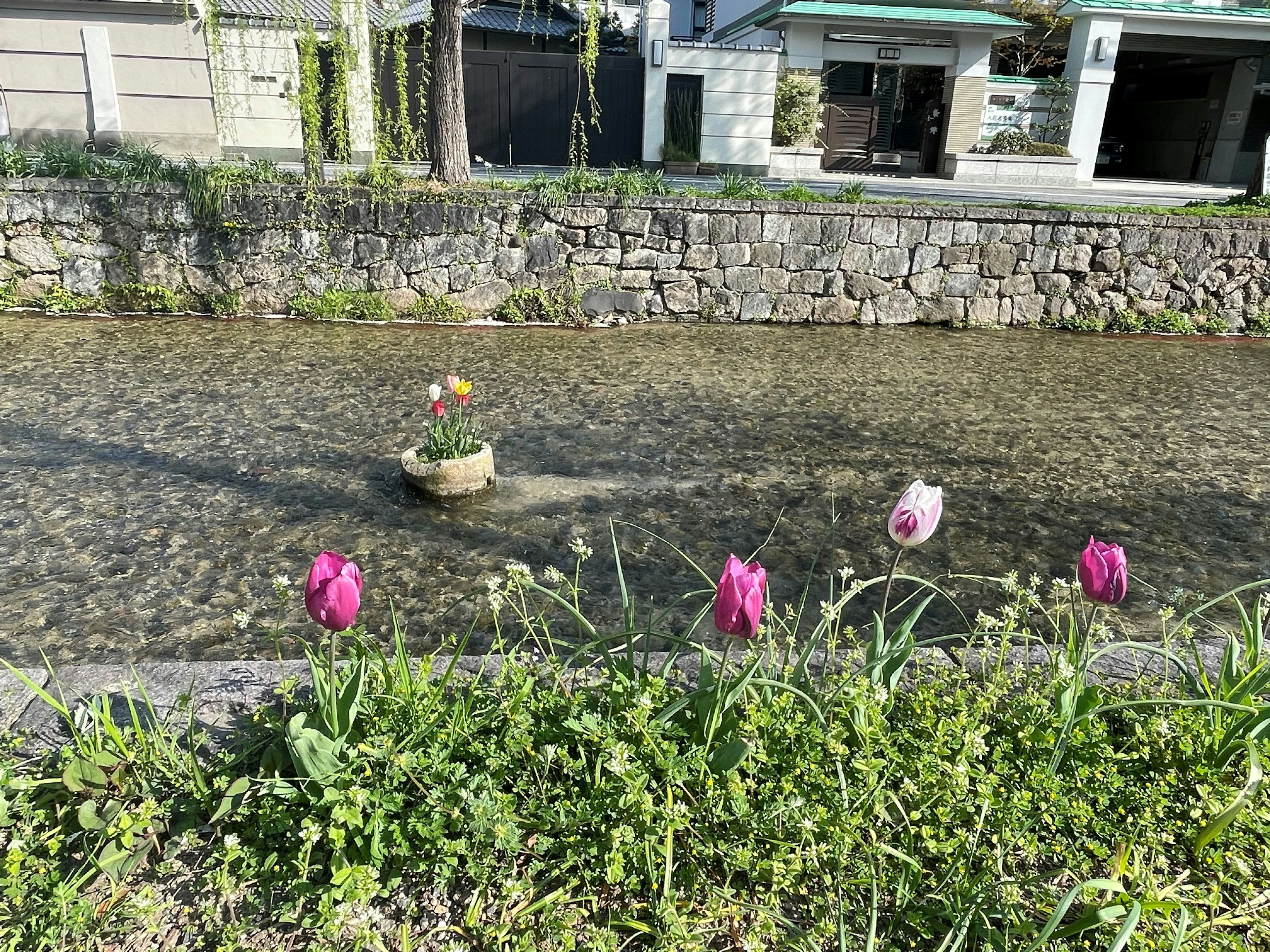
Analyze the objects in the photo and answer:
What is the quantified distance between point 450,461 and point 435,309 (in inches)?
169

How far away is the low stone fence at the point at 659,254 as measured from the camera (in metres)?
7.93

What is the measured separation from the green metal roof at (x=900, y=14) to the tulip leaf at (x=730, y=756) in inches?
680

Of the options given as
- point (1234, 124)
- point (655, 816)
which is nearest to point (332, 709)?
point (655, 816)

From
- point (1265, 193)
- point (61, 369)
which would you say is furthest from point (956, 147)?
point (61, 369)

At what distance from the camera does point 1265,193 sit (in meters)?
10.1

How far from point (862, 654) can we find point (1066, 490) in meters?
3.10

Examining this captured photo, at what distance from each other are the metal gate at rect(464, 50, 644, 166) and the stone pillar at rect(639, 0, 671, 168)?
26cm

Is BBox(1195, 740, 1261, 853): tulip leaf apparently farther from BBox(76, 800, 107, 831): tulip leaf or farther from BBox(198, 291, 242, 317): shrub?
BBox(198, 291, 242, 317): shrub

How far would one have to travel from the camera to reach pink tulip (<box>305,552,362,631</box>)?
175 centimetres

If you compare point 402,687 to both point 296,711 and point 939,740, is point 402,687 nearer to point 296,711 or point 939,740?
point 296,711

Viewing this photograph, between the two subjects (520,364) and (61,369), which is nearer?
(61,369)

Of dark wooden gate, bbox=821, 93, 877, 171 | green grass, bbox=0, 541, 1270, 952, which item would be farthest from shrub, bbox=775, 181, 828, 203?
dark wooden gate, bbox=821, 93, 877, 171

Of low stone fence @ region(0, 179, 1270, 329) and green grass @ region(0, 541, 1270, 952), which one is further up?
low stone fence @ region(0, 179, 1270, 329)

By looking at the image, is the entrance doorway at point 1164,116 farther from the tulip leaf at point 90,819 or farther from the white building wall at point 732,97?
the tulip leaf at point 90,819
